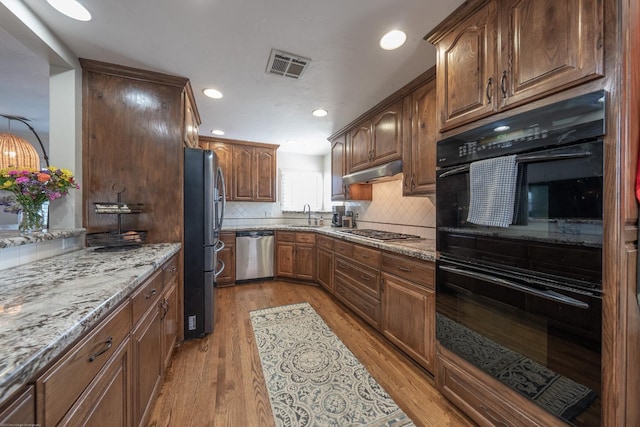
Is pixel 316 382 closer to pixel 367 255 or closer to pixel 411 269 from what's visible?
pixel 411 269

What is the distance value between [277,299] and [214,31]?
→ 278 cm

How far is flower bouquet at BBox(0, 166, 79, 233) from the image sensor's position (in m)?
1.34

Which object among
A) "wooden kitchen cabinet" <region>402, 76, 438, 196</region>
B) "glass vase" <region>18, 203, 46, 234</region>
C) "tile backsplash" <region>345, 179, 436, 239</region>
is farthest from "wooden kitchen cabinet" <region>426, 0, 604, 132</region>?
"glass vase" <region>18, 203, 46, 234</region>

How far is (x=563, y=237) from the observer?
3.18 feet

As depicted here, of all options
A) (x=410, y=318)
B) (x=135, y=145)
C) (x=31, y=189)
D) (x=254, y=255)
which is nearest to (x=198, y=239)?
(x=135, y=145)

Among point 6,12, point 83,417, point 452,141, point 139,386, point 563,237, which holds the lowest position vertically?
point 139,386

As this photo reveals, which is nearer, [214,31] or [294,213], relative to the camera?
[214,31]

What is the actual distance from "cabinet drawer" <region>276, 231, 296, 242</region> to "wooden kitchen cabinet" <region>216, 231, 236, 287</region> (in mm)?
685

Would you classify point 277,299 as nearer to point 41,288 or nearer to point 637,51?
point 41,288

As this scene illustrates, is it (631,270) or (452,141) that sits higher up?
(452,141)

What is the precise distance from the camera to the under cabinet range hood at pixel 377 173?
237 cm

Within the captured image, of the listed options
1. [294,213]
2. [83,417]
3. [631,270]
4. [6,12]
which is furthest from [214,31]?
[294,213]

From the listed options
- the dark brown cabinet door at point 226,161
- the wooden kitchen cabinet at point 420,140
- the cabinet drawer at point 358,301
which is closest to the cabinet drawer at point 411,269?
the cabinet drawer at point 358,301

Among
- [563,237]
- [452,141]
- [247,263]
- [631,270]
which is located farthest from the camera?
[247,263]
